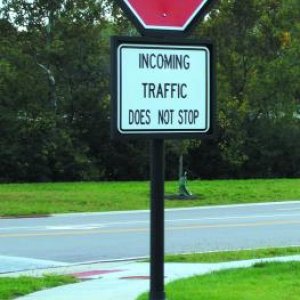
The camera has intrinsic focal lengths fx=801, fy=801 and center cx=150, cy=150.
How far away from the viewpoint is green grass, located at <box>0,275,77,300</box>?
899cm

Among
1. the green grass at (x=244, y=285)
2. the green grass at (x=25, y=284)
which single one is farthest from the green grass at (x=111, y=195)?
the green grass at (x=244, y=285)

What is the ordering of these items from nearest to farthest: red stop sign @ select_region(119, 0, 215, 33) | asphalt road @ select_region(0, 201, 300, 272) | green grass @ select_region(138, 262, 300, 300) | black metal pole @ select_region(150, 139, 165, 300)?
red stop sign @ select_region(119, 0, 215, 33) → black metal pole @ select_region(150, 139, 165, 300) → green grass @ select_region(138, 262, 300, 300) → asphalt road @ select_region(0, 201, 300, 272)

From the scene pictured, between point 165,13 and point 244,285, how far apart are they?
15.1ft

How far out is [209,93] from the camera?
4953 mm

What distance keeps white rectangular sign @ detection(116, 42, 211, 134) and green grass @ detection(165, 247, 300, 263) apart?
7.61 meters

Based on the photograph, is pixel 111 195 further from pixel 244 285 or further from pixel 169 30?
pixel 169 30

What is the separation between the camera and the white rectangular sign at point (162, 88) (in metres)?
4.72

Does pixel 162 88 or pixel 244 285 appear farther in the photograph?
pixel 244 285

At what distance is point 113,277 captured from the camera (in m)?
10.4

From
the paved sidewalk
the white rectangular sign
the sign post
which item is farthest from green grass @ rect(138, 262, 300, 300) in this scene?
the white rectangular sign

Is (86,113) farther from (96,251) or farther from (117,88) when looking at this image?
(117,88)

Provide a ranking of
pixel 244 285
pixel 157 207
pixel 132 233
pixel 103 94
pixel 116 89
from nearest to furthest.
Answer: pixel 116 89, pixel 157 207, pixel 244 285, pixel 132 233, pixel 103 94

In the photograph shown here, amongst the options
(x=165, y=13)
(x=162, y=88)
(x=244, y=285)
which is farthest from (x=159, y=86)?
(x=244, y=285)

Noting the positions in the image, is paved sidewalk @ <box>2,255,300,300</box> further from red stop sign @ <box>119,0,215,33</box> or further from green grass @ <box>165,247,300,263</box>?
red stop sign @ <box>119,0,215,33</box>
